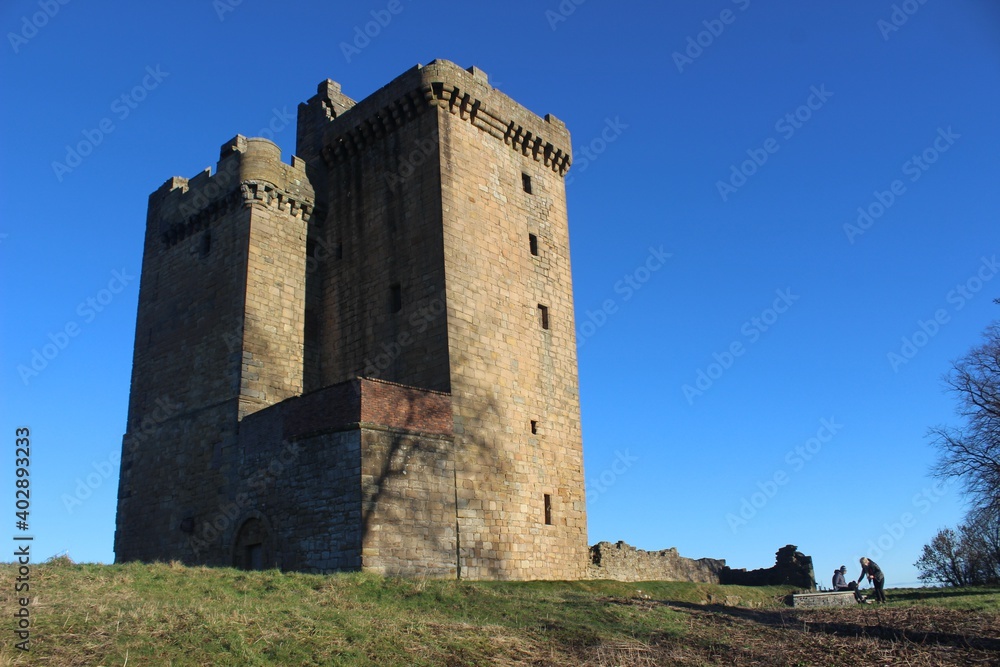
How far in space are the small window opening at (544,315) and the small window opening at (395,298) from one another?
13.7 feet

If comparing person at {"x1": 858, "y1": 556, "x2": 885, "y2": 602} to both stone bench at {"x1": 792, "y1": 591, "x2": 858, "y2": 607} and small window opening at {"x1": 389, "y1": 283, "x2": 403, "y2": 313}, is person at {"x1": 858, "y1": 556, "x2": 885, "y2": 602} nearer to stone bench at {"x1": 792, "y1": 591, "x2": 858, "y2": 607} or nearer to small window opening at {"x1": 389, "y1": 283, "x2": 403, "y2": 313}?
stone bench at {"x1": 792, "y1": 591, "x2": 858, "y2": 607}

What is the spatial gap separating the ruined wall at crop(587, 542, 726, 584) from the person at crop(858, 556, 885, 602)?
6.84m

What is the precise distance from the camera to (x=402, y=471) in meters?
19.0

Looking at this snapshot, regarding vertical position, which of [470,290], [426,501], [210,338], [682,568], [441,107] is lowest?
[682,568]

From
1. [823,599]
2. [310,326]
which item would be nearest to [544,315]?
[310,326]

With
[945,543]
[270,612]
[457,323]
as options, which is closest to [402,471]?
[457,323]

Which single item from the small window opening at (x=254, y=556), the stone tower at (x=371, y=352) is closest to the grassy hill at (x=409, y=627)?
the stone tower at (x=371, y=352)

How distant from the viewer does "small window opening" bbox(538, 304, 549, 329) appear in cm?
2450

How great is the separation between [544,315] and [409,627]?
1373 cm

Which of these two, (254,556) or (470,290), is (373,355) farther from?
(254,556)

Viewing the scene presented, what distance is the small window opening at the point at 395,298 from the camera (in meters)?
22.9

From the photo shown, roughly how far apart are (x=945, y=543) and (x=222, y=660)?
1668 inches

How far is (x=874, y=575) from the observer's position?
20.0m

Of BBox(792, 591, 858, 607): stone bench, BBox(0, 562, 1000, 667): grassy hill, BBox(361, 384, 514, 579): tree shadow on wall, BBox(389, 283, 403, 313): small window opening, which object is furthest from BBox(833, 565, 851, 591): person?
BBox(389, 283, 403, 313): small window opening
